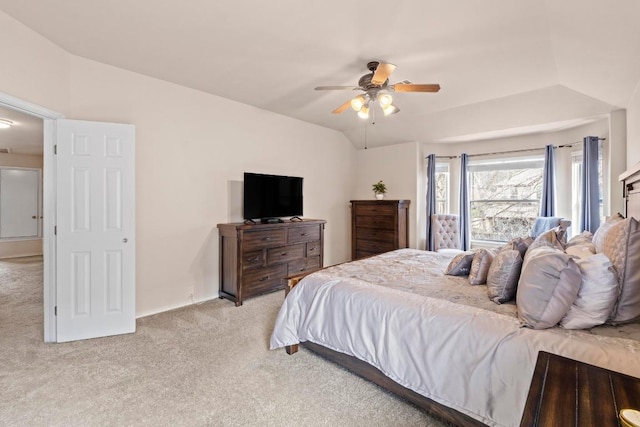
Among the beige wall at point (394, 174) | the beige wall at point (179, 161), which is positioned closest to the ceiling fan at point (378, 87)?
the beige wall at point (179, 161)

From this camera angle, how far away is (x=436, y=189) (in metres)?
5.61

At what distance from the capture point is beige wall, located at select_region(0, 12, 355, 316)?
2.68 metres

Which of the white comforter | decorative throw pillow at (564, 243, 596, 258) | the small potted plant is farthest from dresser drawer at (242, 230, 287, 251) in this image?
decorative throw pillow at (564, 243, 596, 258)

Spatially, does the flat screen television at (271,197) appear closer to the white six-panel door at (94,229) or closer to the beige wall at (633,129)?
the white six-panel door at (94,229)

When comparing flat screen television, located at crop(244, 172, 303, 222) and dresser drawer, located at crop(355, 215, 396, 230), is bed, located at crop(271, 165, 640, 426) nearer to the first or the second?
flat screen television, located at crop(244, 172, 303, 222)

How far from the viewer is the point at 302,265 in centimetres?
448

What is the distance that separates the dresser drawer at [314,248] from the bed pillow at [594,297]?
3.37 meters

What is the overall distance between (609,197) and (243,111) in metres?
4.89

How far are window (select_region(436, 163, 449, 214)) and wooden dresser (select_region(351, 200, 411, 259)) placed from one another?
0.67 meters

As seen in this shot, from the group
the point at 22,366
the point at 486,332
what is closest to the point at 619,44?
the point at 486,332

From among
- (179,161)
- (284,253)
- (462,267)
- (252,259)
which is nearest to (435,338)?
(462,267)

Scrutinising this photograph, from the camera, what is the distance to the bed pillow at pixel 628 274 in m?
1.45

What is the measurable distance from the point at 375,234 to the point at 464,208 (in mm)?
1610

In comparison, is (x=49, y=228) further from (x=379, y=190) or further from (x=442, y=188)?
(x=442, y=188)
